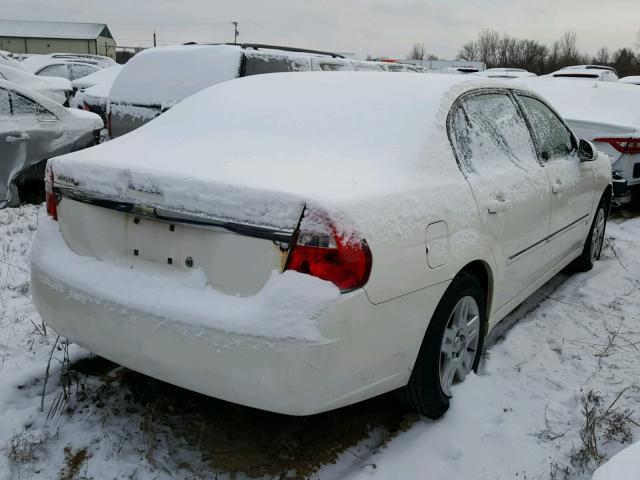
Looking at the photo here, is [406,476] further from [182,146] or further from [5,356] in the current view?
[5,356]

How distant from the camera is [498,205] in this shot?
3.15 metres

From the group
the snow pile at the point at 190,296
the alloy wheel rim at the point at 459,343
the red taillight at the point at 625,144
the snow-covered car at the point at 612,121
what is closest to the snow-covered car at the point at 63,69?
the snow-covered car at the point at 612,121

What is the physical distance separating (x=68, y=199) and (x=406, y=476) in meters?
1.84

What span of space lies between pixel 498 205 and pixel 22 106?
5.84 metres

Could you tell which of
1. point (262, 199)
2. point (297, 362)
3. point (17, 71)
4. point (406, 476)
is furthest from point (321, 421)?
point (17, 71)

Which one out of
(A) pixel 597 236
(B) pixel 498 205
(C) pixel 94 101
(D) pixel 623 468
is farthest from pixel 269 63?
(D) pixel 623 468

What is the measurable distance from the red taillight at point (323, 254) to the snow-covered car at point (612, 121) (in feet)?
17.8

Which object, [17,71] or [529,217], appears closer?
[529,217]

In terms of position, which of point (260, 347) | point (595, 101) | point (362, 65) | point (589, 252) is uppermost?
point (362, 65)

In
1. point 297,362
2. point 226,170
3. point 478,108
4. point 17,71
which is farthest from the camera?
point 17,71

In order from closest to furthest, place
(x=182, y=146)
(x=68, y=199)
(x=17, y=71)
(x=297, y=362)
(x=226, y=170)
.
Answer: (x=297, y=362)
(x=226, y=170)
(x=68, y=199)
(x=182, y=146)
(x=17, y=71)

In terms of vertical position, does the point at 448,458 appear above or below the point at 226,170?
below

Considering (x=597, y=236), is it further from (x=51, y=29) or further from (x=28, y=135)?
(x=51, y=29)

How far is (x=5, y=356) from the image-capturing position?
3355 millimetres
